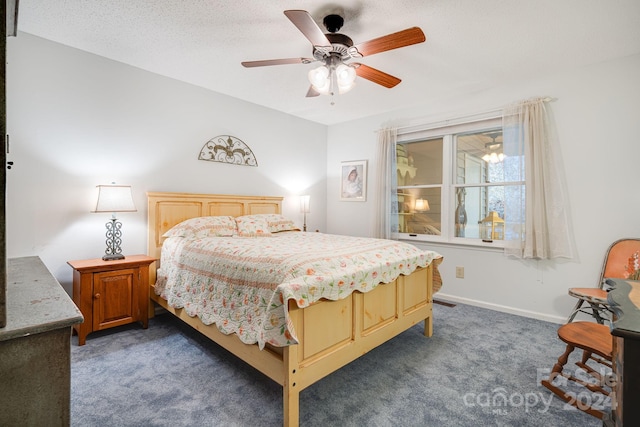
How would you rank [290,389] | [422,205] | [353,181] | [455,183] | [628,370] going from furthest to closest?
[353,181], [422,205], [455,183], [290,389], [628,370]

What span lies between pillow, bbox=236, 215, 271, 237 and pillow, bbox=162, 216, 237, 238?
9 centimetres

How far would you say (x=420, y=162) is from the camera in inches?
163

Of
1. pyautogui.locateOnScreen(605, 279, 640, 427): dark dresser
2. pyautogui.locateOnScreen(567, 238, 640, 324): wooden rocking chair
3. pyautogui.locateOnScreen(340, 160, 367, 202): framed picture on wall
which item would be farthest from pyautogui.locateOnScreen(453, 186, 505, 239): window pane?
pyautogui.locateOnScreen(605, 279, 640, 427): dark dresser

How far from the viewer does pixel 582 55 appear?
2.71 metres

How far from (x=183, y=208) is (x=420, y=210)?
2971 millimetres

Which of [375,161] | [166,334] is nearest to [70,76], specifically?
[166,334]

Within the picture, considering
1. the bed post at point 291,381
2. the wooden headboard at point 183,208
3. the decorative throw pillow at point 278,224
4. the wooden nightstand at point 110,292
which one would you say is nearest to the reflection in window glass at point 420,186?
the decorative throw pillow at point 278,224

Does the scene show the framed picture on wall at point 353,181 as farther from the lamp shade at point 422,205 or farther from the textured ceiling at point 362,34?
the textured ceiling at point 362,34

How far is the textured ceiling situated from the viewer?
6.86ft

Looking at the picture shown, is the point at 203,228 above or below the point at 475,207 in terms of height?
below

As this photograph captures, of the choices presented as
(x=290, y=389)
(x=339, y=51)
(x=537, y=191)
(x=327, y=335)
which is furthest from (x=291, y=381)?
(x=537, y=191)

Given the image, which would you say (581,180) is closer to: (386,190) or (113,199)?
(386,190)

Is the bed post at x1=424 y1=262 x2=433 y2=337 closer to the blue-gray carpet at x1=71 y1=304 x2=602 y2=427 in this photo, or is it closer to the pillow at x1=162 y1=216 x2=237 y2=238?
the blue-gray carpet at x1=71 y1=304 x2=602 y2=427

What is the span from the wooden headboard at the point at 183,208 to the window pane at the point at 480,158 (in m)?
2.59
